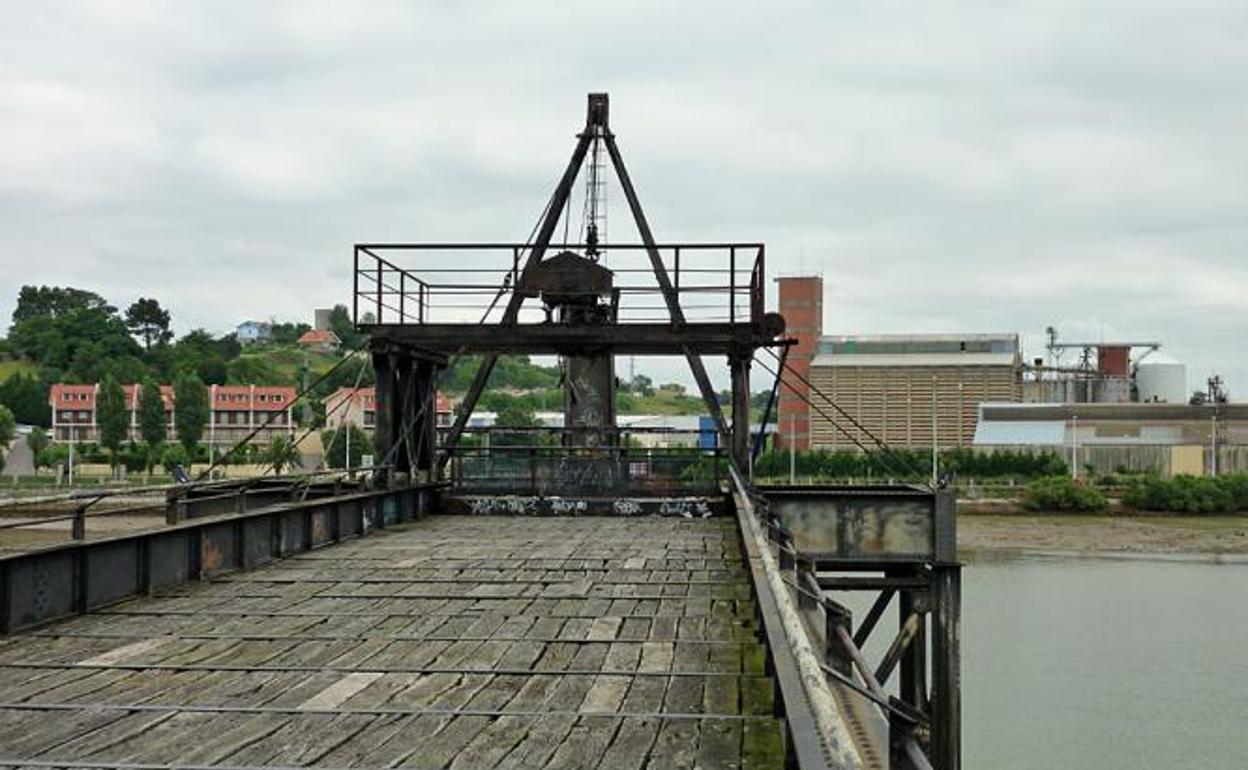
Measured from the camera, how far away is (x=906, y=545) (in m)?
17.0

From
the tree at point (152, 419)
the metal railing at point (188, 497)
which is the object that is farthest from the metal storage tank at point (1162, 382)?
the metal railing at point (188, 497)

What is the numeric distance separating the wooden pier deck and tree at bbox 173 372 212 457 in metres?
107

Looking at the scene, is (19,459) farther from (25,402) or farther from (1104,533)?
(1104,533)

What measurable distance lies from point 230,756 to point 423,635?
330 centimetres

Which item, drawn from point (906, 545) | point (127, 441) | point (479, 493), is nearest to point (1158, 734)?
point (906, 545)

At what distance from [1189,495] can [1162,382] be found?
3754cm

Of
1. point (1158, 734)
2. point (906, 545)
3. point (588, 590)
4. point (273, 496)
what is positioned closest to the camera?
point (588, 590)

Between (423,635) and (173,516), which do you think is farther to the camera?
(173,516)

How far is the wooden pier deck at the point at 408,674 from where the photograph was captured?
19.1 feet

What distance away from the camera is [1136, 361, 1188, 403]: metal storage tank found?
117m

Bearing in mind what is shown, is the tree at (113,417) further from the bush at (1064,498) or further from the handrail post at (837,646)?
the handrail post at (837,646)

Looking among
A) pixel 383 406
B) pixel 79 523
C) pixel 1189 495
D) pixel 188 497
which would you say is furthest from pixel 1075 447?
pixel 79 523

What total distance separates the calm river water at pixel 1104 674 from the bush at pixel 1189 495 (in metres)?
37.1

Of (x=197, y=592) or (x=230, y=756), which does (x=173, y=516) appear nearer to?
(x=197, y=592)
